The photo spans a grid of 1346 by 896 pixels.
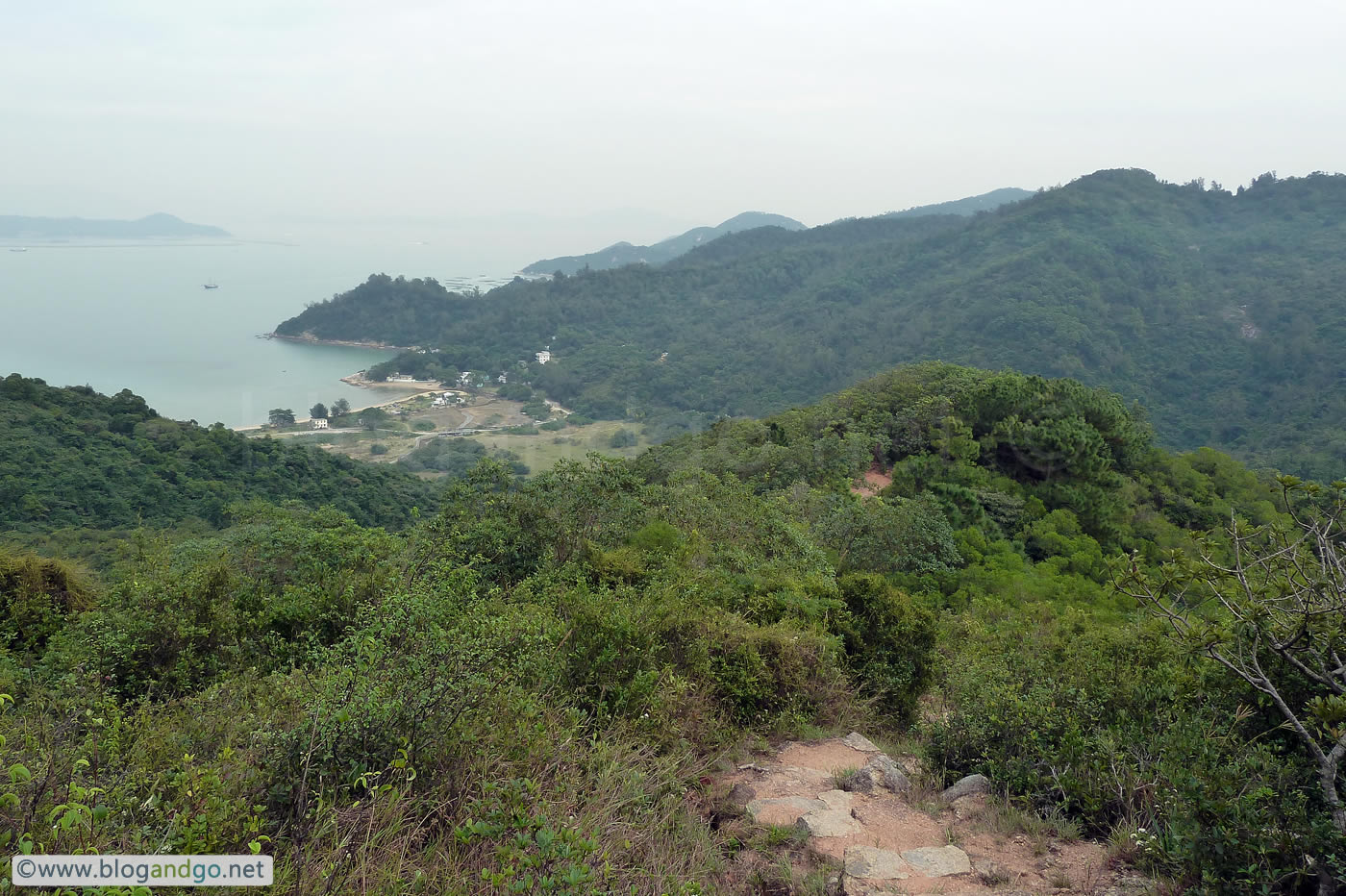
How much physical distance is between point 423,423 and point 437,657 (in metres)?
53.2

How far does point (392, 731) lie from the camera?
310 centimetres

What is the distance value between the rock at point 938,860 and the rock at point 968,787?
566mm

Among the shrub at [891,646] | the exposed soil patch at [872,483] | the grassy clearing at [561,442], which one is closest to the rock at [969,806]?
the shrub at [891,646]

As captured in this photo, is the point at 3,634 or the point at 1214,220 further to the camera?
→ the point at 1214,220

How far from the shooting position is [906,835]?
12.0 ft

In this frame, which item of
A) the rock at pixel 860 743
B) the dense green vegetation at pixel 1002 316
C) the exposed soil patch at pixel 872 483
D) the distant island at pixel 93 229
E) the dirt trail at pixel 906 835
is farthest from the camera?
the distant island at pixel 93 229

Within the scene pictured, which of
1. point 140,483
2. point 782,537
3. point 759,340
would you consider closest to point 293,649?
point 782,537

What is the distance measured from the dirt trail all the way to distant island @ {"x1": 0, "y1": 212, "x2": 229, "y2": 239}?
14058 centimetres

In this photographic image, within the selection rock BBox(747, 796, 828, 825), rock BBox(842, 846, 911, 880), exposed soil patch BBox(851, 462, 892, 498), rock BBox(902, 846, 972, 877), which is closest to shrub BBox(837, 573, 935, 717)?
rock BBox(747, 796, 828, 825)

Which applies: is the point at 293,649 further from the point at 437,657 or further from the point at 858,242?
the point at 858,242

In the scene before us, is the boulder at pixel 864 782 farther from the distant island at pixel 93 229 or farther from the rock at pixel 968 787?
the distant island at pixel 93 229

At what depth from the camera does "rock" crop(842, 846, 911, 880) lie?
325 cm

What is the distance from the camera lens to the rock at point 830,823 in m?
3.58

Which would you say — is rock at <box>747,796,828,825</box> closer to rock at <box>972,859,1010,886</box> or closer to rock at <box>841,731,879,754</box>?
rock at <box>972,859,1010,886</box>
